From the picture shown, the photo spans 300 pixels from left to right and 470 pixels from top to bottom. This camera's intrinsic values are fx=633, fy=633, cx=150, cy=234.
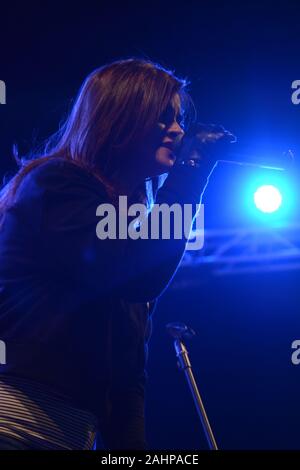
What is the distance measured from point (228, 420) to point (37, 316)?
174cm

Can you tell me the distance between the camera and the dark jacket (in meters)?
0.90

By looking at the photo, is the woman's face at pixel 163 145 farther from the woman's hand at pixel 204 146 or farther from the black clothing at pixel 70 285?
the black clothing at pixel 70 285

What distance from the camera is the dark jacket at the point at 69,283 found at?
0.90 metres

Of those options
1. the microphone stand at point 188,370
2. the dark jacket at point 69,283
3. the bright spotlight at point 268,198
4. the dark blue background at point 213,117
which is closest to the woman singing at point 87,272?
the dark jacket at point 69,283

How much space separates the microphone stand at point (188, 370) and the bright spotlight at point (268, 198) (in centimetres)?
79

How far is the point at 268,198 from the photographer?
97.5 inches

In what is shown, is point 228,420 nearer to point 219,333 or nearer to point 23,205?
point 219,333

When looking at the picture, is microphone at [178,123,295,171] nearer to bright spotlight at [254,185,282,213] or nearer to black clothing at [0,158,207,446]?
black clothing at [0,158,207,446]

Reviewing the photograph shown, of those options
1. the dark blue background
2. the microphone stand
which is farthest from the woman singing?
the dark blue background

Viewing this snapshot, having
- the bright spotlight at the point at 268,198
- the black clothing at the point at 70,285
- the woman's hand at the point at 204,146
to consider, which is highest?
the bright spotlight at the point at 268,198
